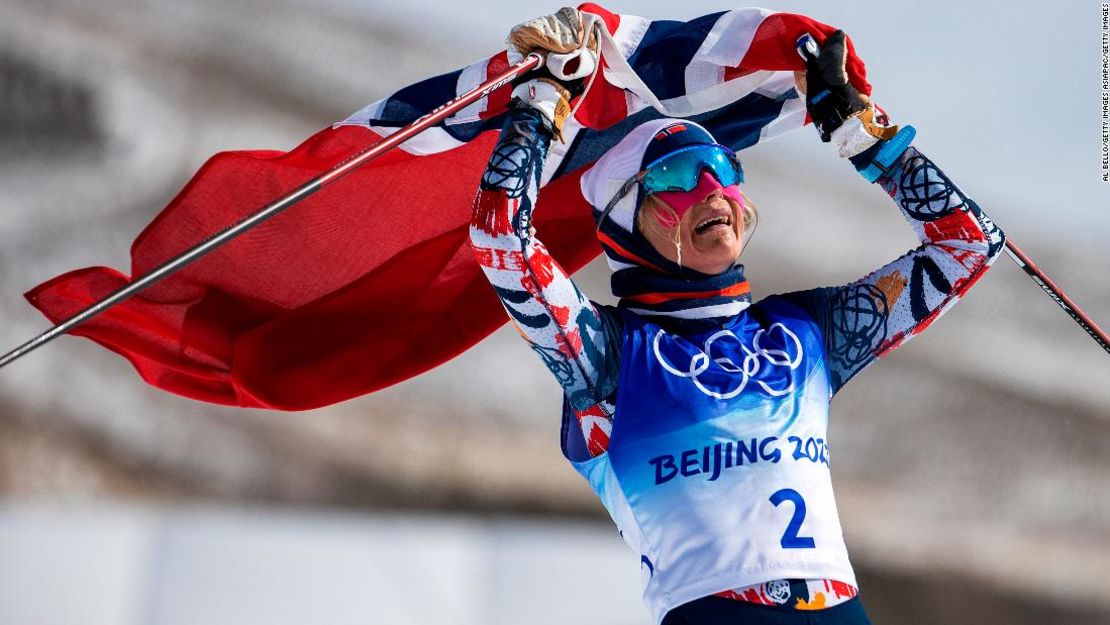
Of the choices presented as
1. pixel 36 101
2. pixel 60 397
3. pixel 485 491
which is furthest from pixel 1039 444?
pixel 36 101

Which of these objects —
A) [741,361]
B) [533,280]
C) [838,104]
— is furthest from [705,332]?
[838,104]

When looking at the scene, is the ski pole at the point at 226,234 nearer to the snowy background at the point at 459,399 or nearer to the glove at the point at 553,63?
the glove at the point at 553,63

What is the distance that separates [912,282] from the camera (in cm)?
220

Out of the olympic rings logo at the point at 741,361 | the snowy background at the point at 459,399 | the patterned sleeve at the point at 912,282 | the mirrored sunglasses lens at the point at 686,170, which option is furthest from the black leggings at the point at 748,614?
the snowy background at the point at 459,399

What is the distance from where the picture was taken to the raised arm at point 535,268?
1.90 metres

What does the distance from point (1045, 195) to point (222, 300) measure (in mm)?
3013

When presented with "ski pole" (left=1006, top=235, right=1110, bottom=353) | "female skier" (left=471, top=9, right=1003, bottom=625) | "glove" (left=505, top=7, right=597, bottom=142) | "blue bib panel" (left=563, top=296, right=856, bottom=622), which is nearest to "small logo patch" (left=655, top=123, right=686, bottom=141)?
"female skier" (left=471, top=9, right=1003, bottom=625)

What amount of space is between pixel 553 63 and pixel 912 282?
0.74 metres

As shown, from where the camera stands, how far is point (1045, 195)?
435 centimetres

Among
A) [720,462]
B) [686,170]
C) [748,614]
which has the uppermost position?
[686,170]

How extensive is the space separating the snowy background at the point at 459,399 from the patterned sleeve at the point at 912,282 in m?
1.62

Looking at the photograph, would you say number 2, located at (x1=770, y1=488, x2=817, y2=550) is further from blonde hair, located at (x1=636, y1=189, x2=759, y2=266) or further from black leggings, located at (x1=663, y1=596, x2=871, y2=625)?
blonde hair, located at (x1=636, y1=189, x2=759, y2=266)

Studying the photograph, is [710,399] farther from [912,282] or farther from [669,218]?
[912,282]

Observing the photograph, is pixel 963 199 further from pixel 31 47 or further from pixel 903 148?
pixel 31 47
